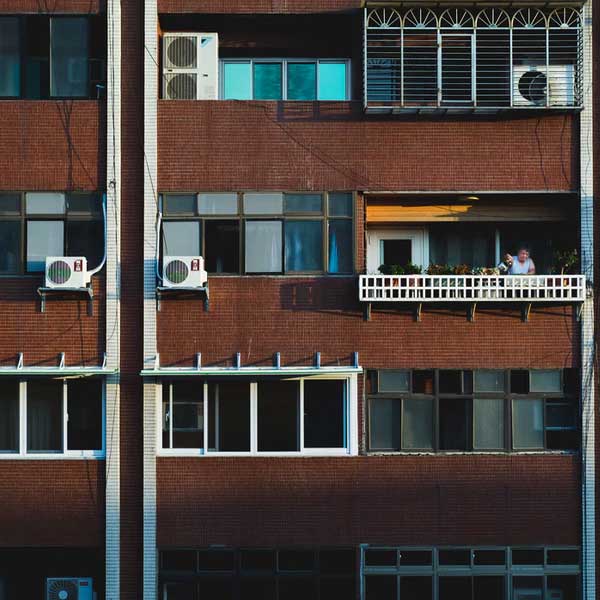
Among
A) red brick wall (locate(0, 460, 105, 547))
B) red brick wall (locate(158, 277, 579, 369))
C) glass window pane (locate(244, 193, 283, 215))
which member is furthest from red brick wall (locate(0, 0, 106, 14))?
red brick wall (locate(0, 460, 105, 547))

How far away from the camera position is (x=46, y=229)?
16.4 metres

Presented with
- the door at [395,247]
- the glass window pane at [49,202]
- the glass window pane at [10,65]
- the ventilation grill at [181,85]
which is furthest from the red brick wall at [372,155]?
the glass window pane at [10,65]

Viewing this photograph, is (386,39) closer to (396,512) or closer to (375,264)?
(375,264)

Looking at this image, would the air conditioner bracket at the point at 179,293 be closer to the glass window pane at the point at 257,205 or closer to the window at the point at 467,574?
the glass window pane at the point at 257,205

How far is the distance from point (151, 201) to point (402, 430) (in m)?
6.10

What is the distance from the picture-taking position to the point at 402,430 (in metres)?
16.1

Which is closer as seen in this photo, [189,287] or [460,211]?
[189,287]

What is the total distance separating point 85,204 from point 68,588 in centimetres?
700

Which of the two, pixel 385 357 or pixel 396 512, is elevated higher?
pixel 385 357

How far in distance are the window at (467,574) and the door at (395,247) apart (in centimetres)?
539

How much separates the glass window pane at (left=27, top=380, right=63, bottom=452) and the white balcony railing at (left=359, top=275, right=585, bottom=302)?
5.82m

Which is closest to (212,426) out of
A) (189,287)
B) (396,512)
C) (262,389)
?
(262,389)

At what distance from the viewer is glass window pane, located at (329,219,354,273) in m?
16.3

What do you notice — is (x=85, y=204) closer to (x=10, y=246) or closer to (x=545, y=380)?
(x=10, y=246)
